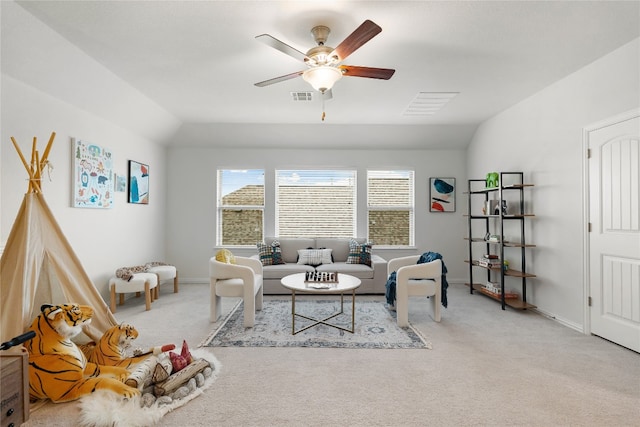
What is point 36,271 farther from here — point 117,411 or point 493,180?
point 493,180

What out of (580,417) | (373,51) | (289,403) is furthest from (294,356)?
(373,51)

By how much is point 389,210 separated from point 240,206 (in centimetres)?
278

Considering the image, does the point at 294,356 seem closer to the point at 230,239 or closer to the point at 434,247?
the point at 230,239

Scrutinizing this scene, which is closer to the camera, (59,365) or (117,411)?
(117,411)

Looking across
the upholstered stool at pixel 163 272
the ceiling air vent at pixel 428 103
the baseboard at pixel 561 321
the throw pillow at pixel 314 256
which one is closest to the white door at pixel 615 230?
the baseboard at pixel 561 321

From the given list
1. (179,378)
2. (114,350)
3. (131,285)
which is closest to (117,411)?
(179,378)

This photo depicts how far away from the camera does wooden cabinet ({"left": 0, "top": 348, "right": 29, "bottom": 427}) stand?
1.64m

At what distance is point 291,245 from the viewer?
17.8 ft

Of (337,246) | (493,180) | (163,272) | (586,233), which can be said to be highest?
(493,180)

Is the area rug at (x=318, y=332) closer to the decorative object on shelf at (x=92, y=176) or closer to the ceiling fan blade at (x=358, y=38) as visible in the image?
the decorative object on shelf at (x=92, y=176)

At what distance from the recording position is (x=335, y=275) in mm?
3611

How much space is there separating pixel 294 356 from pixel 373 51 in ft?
9.27

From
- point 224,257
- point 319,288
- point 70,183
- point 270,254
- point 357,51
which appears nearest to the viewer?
point 357,51

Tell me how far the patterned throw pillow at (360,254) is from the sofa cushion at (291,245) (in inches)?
27.4
